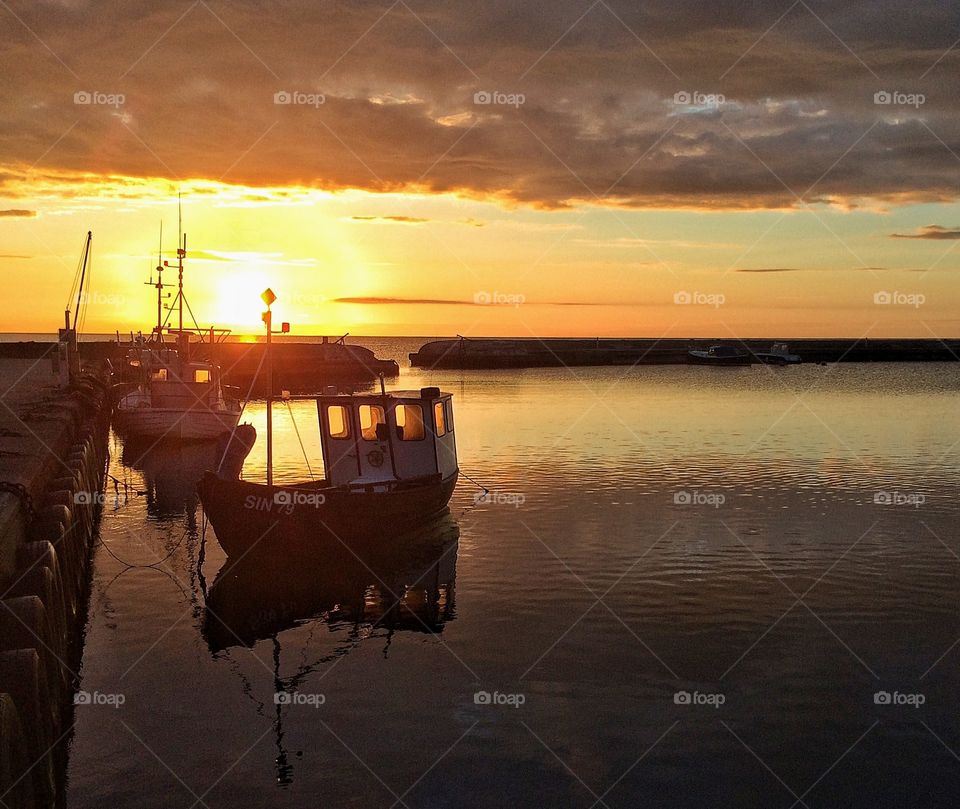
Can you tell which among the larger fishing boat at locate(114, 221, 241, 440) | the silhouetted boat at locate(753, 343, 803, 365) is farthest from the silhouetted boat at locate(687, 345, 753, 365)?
the larger fishing boat at locate(114, 221, 241, 440)

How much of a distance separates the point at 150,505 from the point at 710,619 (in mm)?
21947

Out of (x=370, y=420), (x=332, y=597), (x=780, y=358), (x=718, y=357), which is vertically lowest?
(x=332, y=597)

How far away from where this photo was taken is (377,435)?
26938mm

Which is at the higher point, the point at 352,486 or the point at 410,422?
the point at 410,422

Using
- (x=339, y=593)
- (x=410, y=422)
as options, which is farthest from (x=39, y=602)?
(x=410, y=422)

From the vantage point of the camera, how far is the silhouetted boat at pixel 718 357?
172000 millimetres

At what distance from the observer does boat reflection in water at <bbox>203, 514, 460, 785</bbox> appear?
61.8ft

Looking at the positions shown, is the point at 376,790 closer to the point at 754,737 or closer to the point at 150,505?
the point at 754,737

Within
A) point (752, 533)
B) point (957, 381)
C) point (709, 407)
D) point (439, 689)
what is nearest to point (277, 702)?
point (439, 689)

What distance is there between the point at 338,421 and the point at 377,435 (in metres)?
1.20

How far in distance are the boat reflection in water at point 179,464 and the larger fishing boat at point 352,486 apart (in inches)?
46.0

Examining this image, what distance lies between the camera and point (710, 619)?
1984cm

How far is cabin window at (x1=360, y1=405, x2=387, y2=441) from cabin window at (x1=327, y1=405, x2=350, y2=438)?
0.42m

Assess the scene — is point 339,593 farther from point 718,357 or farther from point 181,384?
point 718,357
